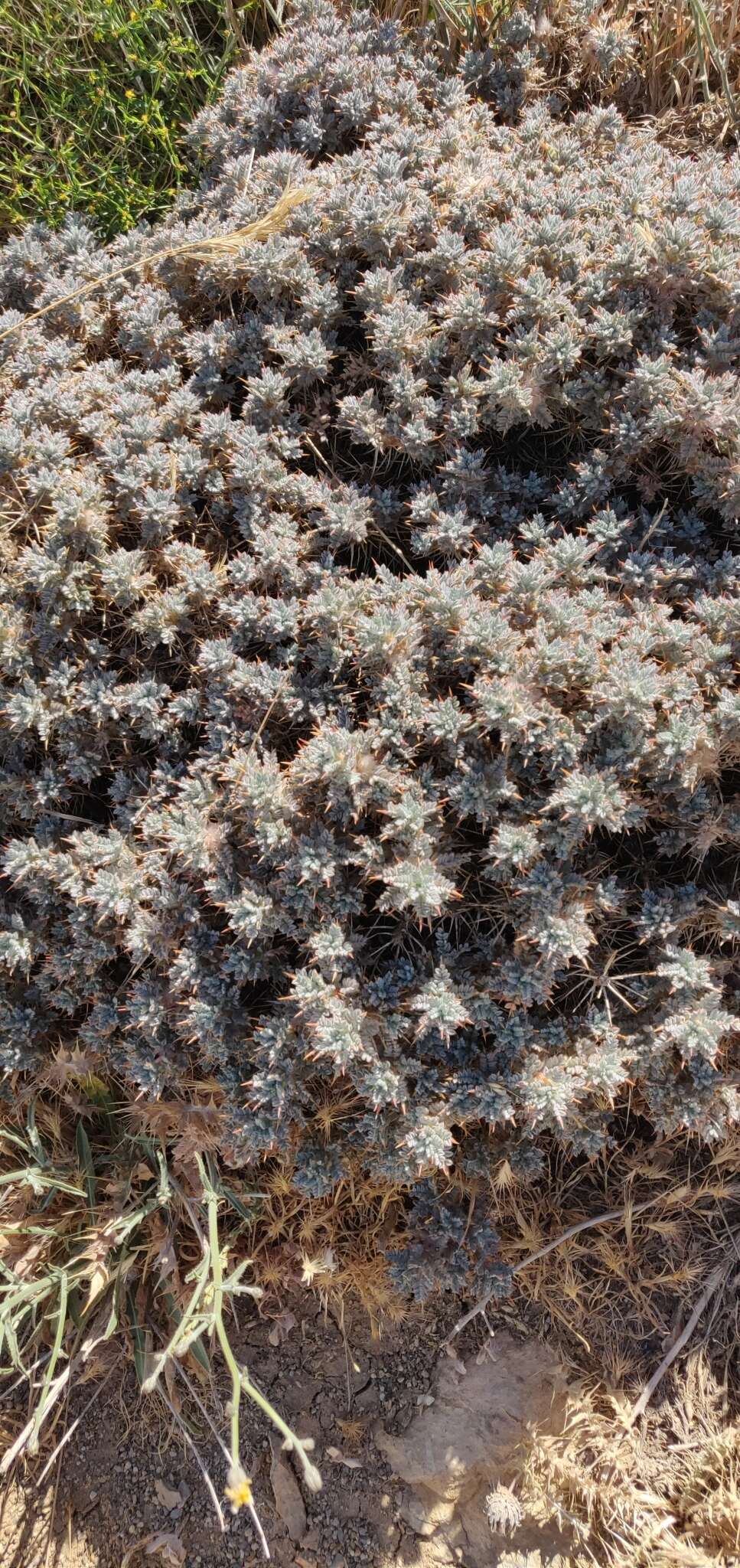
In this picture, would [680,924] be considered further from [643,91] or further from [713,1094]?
[643,91]

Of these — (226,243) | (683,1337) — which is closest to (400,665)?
(226,243)

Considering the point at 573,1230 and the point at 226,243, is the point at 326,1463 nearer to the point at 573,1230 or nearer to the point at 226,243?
the point at 573,1230

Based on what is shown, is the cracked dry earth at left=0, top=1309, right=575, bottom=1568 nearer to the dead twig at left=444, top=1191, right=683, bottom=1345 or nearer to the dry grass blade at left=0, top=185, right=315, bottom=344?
the dead twig at left=444, top=1191, right=683, bottom=1345

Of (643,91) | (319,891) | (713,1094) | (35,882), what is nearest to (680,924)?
(713,1094)

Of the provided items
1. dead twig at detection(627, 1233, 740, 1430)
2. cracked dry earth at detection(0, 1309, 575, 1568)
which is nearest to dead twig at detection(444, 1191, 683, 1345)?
cracked dry earth at detection(0, 1309, 575, 1568)

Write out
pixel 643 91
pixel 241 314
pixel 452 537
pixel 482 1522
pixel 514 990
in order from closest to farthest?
1. pixel 514 990
2. pixel 452 537
3. pixel 482 1522
4. pixel 241 314
5. pixel 643 91

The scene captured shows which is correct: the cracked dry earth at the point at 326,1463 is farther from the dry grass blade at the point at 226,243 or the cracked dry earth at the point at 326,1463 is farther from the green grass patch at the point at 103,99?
the green grass patch at the point at 103,99
